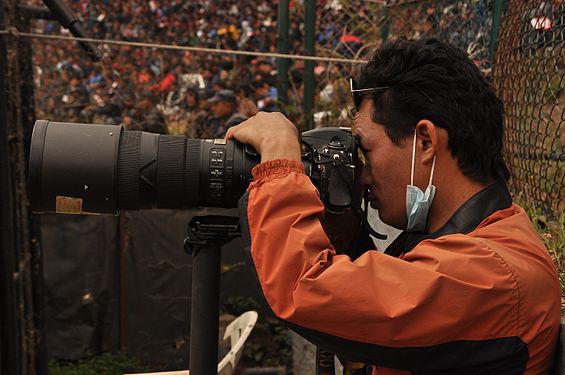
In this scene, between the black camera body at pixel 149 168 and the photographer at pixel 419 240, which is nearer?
the photographer at pixel 419 240

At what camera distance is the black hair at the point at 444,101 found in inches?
67.6

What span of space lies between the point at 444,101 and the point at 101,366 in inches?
197

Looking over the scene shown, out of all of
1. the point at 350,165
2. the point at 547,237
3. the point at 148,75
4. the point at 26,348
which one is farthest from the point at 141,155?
the point at 148,75

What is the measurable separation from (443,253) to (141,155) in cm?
76

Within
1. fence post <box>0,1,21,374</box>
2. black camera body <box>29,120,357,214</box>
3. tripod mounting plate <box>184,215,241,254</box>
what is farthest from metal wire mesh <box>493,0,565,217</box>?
fence post <box>0,1,21,374</box>

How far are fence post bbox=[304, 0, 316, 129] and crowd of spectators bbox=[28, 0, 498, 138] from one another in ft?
0.37

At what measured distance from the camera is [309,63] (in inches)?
208

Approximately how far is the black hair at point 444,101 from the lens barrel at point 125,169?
351 mm

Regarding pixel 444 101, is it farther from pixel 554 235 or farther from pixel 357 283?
pixel 554 235

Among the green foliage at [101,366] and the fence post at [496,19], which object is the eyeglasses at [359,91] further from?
the green foliage at [101,366]

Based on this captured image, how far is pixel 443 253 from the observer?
1.59 meters

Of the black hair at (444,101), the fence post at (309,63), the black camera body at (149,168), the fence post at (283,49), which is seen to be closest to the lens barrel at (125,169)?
the black camera body at (149,168)

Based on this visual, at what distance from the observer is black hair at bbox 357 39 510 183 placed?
172cm

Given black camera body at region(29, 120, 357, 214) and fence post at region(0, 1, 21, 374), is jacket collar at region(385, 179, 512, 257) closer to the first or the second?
black camera body at region(29, 120, 357, 214)
